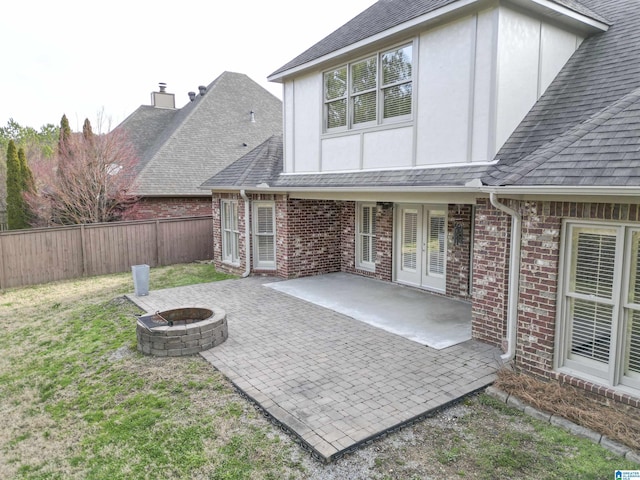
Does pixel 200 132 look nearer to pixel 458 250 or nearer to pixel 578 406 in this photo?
pixel 458 250

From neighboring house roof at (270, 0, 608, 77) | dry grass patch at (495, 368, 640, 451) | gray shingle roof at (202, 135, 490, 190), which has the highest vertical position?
neighboring house roof at (270, 0, 608, 77)

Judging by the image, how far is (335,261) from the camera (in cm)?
1253

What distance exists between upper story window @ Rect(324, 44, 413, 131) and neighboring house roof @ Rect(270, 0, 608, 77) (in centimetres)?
45

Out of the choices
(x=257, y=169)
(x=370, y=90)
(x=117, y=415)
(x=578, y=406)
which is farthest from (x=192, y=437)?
(x=257, y=169)

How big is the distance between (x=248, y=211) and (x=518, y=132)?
7.45 metres

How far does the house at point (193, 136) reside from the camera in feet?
55.8

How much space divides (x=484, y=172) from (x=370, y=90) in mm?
3236

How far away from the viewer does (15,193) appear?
624 inches

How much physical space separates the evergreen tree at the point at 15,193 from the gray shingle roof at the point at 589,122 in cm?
1661

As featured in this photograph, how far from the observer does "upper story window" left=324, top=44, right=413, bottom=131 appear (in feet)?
26.3

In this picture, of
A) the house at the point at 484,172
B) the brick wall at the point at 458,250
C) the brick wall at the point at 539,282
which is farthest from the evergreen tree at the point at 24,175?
the brick wall at the point at 539,282

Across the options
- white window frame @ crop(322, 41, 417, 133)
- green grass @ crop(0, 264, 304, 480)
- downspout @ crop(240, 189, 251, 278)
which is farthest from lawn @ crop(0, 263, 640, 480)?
downspout @ crop(240, 189, 251, 278)

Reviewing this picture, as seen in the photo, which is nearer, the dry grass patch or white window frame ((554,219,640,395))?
the dry grass patch

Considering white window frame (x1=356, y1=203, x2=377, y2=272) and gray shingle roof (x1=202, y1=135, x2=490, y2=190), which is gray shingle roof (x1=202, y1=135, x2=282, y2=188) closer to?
gray shingle roof (x1=202, y1=135, x2=490, y2=190)
